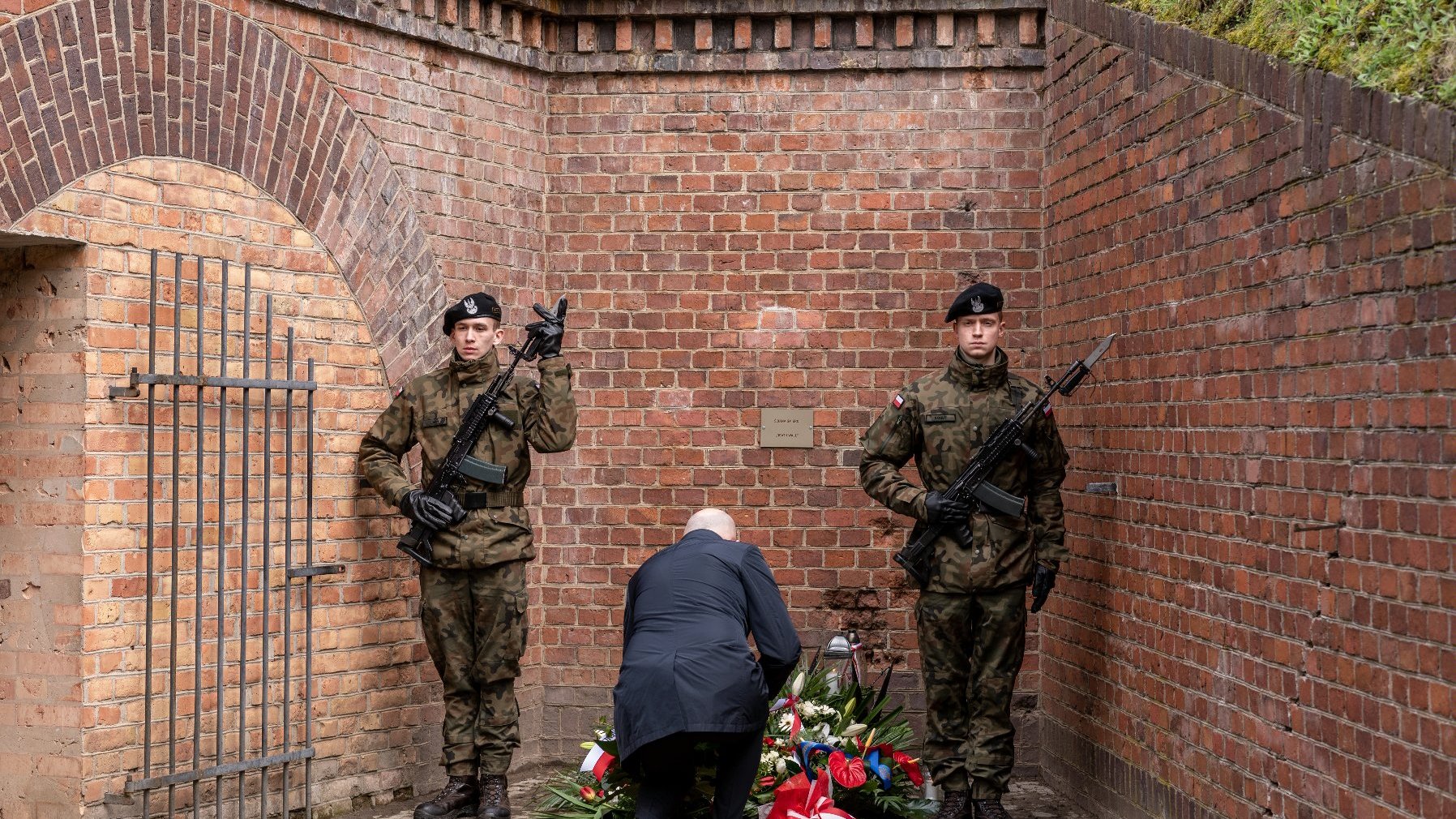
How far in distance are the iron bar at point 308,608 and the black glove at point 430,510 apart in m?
0.45

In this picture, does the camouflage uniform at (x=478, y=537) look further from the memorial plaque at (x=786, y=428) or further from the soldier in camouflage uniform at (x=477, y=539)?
the memorial plaque at (x=786, y=428)

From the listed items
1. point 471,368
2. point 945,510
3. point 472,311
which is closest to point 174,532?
point 471,368

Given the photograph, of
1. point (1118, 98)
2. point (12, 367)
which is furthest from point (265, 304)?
point (1118, 98)

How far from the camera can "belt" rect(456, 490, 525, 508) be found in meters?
6.99

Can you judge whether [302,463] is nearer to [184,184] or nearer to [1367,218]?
[184,184]

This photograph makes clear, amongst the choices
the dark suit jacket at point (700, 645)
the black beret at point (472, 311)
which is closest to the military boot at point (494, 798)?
the dark suit jacket at point (700, 645)

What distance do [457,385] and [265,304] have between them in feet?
3.00

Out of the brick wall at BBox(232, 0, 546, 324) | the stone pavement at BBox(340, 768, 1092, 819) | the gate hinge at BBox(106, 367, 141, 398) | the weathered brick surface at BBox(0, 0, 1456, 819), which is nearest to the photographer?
the weathered brick surface at BBox(0, 0, 1456, 819)

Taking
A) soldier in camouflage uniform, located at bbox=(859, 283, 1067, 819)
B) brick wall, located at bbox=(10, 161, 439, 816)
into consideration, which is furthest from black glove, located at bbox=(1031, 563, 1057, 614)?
brick wall, located at bbox=(10, 161, 439, 816)

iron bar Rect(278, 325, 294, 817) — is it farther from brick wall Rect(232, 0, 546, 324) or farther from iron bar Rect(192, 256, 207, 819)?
brick wall Rect(232, 0, 546, 324)

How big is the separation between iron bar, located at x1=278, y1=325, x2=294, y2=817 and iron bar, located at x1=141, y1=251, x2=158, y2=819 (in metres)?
0.64

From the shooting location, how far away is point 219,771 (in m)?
6.34

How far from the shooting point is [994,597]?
22.4ft

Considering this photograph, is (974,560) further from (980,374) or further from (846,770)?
(846,770)
